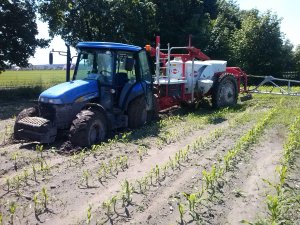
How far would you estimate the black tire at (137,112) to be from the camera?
9.65 meters

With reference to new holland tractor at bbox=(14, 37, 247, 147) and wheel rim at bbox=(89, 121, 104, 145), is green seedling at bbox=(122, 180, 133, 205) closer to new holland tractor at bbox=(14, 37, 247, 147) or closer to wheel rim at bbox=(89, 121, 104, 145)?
new holland tractor at bbox=(14, 37, 247, 147)

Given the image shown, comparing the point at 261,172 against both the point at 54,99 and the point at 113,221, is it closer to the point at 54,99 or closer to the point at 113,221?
the point at 113,221

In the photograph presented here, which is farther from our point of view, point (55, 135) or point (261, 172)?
point (55, 135)

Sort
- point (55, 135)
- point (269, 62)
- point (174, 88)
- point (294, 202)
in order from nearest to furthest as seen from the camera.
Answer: point (294, 202) < point (55, 135) < point (174, 88) < point (269, 62)

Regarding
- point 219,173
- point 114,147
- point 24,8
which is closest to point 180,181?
point 219,173

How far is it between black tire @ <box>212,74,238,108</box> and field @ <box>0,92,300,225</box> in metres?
3.40

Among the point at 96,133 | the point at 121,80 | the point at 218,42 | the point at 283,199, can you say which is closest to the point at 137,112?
the point at 121,80

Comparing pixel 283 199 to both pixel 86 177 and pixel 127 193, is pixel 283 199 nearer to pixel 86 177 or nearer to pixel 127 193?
pixel 127 193

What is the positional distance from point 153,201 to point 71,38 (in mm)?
19566

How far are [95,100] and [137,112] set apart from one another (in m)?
1.27

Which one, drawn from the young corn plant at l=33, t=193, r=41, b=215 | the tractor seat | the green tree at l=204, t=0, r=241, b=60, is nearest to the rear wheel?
the tractor seat

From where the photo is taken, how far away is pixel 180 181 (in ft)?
19.5

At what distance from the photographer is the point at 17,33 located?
1925 centimetres

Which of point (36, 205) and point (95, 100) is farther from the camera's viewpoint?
point (95, 100)
